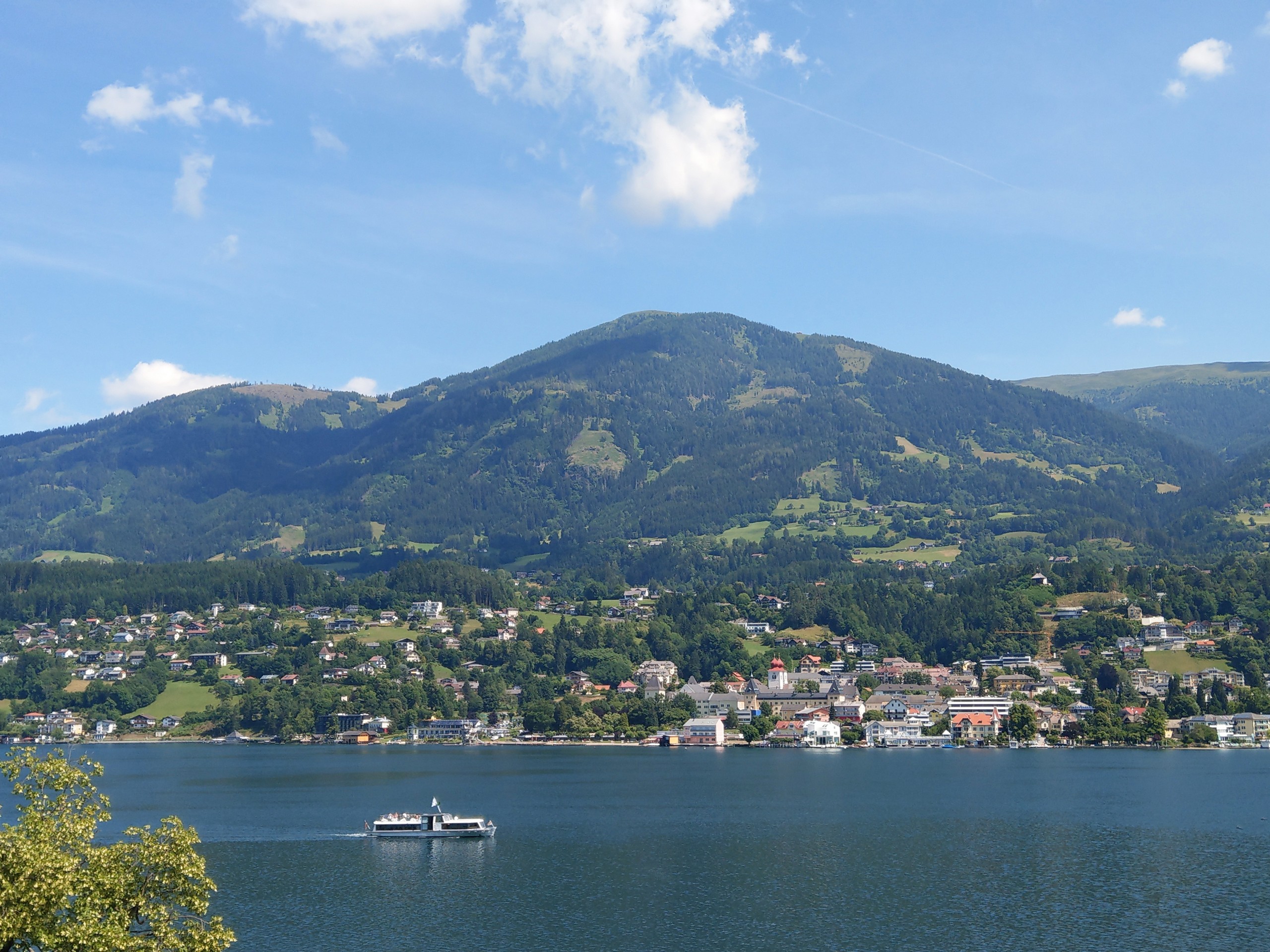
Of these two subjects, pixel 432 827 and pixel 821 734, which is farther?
pixel 821 734

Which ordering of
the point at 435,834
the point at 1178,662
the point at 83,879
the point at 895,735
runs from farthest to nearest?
the point at 1178,662, the point at 895,735, the point at 435,834, the point at 83,879

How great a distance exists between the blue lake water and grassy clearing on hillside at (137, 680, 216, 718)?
67539mm

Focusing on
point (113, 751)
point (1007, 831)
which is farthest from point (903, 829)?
point (113, 751)

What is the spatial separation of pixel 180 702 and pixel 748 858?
478 feet

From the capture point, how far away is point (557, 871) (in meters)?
67.6

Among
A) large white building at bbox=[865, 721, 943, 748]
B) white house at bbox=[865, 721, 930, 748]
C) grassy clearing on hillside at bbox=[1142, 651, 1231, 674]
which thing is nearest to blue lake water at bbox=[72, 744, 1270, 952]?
large white building at bbox=[865, 721, 943, 748]

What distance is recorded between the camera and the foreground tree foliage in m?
27.7

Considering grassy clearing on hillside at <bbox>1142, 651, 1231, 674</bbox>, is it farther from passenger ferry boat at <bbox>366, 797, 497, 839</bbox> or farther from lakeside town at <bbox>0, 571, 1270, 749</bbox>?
passenger ferry boat at <bbox>366, 797, 497, 839</bbox>

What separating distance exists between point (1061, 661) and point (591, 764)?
90862 millimetres

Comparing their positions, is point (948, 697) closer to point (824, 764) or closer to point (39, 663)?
point (824, 764)

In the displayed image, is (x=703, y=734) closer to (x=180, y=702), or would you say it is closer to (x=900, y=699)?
(x=900, y=699)

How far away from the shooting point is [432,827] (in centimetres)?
8131

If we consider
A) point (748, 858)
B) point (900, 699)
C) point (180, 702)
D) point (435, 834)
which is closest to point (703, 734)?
point (900, 699)

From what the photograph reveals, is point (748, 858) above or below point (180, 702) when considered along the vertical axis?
below
